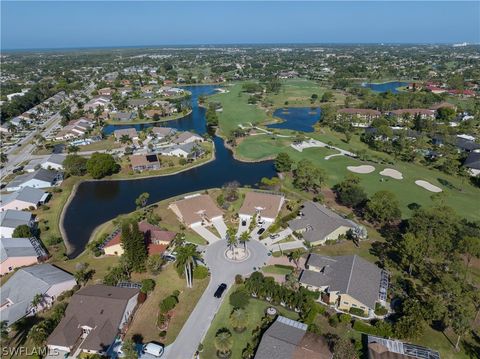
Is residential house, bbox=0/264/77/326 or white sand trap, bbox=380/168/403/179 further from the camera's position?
white sand trap, bbox=380/168/403/179

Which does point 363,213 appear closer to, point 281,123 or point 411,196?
point 411,196

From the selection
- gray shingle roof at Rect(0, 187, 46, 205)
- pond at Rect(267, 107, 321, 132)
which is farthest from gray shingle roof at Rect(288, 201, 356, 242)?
pond at Rect(267, 107, 321, 132)

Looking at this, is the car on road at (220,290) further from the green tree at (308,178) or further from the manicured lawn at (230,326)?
the green tree at (308,178)

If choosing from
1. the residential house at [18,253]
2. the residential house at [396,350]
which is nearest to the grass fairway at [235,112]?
the residential house at [18,253]

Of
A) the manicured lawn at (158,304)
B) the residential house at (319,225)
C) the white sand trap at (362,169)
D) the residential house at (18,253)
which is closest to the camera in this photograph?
the manicured lawn at (158,304)

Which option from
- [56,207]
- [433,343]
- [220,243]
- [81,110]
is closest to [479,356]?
[433,343]

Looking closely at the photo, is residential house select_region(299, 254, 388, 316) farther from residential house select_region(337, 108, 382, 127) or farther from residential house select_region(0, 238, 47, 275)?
residential house select_region(337, 108, 382, 127)

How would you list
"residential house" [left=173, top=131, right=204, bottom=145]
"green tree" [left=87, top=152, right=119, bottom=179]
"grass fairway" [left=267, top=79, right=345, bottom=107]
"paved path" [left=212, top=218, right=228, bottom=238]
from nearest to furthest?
"paved path" [left=212, top=218, right=228, bottom=238]
"green tree" [left=87, top=152, right=119, bottom=179]
"residential house" [left=173, top=131, right=204, bottom=145]
"grass fairway" [left=267, top=79, right=345, bottom=107]
